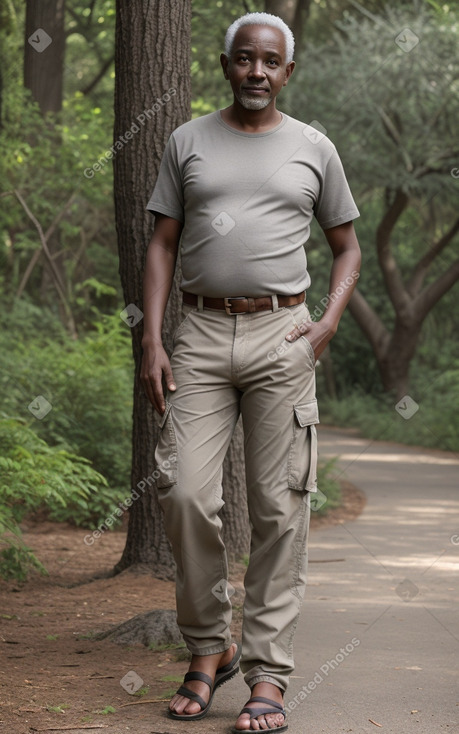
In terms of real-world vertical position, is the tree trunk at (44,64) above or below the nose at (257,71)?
above

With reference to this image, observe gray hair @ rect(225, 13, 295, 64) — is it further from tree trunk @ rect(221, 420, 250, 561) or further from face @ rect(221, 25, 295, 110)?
tree trunk @ rect(221, 420, 250, 561)

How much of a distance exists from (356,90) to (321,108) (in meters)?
0.66

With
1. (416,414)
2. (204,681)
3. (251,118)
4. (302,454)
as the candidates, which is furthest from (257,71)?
(416,414)

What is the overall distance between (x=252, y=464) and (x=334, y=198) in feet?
3.34

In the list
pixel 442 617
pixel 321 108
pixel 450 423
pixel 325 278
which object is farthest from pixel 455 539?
pixel 325 278

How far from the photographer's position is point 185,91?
5.93 metres

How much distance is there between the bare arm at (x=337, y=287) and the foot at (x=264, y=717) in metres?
1.16

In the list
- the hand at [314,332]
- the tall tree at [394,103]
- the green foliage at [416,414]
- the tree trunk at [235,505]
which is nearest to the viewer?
the hand at [314,332]

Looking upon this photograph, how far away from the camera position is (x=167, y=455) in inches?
147

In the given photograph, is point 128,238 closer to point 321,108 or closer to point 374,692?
point 374,692

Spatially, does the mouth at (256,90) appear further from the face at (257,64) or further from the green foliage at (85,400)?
the green foliage at (85,400)

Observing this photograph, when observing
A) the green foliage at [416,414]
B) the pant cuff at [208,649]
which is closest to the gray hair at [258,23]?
the pant cuff at [208,649]

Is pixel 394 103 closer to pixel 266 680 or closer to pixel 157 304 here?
pixel 157 304

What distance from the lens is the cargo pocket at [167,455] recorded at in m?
3.71
